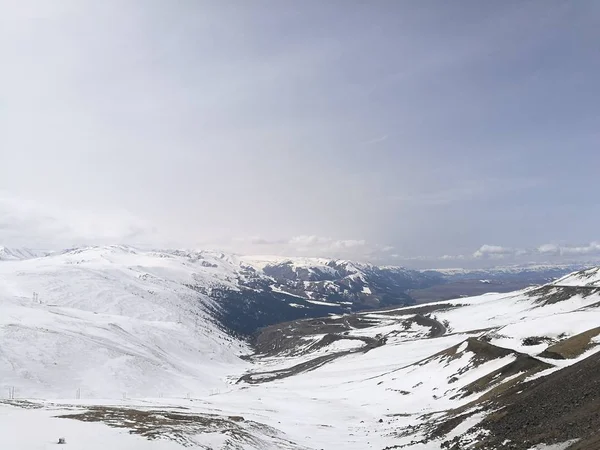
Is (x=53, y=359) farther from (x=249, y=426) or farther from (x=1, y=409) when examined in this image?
(x=249, y=426)

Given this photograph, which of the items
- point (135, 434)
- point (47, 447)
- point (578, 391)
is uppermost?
point (47, 447)

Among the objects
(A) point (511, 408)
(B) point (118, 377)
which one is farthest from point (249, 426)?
(B) point (118, 377)

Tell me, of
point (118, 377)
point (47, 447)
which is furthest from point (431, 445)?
point (118, 377)

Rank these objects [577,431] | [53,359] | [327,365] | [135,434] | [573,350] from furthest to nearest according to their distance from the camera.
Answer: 1. [327,365]
2. [53,359]
3. [573,350]
4. [135,434]
5. [577,431]

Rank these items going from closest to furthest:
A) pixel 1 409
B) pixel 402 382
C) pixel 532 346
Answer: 1. pixel 1 409
2. pixel 532 346
3. pixel 402 382

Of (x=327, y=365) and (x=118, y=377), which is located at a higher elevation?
(x=118, y=377)

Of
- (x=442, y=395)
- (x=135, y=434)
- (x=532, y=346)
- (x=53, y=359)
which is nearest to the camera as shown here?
(x=135, y=434)

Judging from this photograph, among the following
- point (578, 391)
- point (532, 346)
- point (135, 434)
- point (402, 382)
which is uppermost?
point (135, 434)

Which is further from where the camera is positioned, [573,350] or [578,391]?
[573,350]

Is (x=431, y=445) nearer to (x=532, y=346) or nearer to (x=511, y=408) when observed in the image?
(x=511, y=408)
